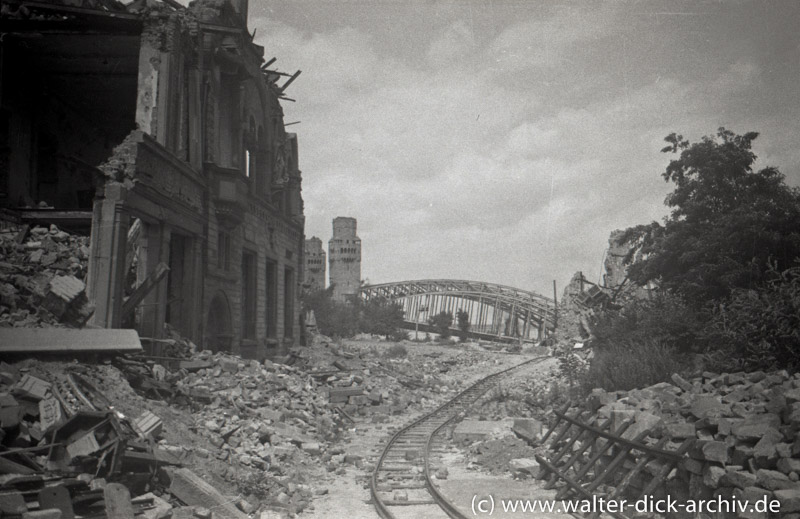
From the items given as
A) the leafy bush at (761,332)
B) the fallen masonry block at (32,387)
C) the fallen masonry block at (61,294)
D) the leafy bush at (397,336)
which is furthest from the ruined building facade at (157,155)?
the leafy bush at (397,336)

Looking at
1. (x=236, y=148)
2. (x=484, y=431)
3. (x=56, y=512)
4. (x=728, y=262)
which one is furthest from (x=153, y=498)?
(x=236, y=148)

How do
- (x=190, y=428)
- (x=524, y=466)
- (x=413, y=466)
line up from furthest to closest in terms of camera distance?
(x=413, y=466) → (x=190, y=428) → (x=524, y=466)

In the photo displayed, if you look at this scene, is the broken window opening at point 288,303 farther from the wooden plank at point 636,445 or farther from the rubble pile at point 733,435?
the rubble pile at point 733,435

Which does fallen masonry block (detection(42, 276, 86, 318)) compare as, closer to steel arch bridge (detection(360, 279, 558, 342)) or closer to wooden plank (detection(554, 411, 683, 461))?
wooden plank (detection(554, 411, 683, 461))

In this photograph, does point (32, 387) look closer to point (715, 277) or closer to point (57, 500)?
point (57, 500)

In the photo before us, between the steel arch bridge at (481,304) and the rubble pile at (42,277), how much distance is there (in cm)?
3649

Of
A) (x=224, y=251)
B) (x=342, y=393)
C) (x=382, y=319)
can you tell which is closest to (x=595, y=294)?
(x=342, y=393)

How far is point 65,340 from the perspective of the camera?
28.8ft

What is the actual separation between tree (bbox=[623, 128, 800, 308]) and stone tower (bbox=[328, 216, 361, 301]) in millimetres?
43008

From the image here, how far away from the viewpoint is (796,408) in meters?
5.97

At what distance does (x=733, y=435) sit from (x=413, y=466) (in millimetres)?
5547

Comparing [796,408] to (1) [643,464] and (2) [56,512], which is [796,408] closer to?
(1) [643,464]

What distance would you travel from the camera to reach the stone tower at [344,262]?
59.8 metres

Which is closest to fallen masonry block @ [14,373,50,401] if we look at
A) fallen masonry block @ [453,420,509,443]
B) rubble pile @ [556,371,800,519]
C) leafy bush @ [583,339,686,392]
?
rubble pile @ [556,371,800,519]
